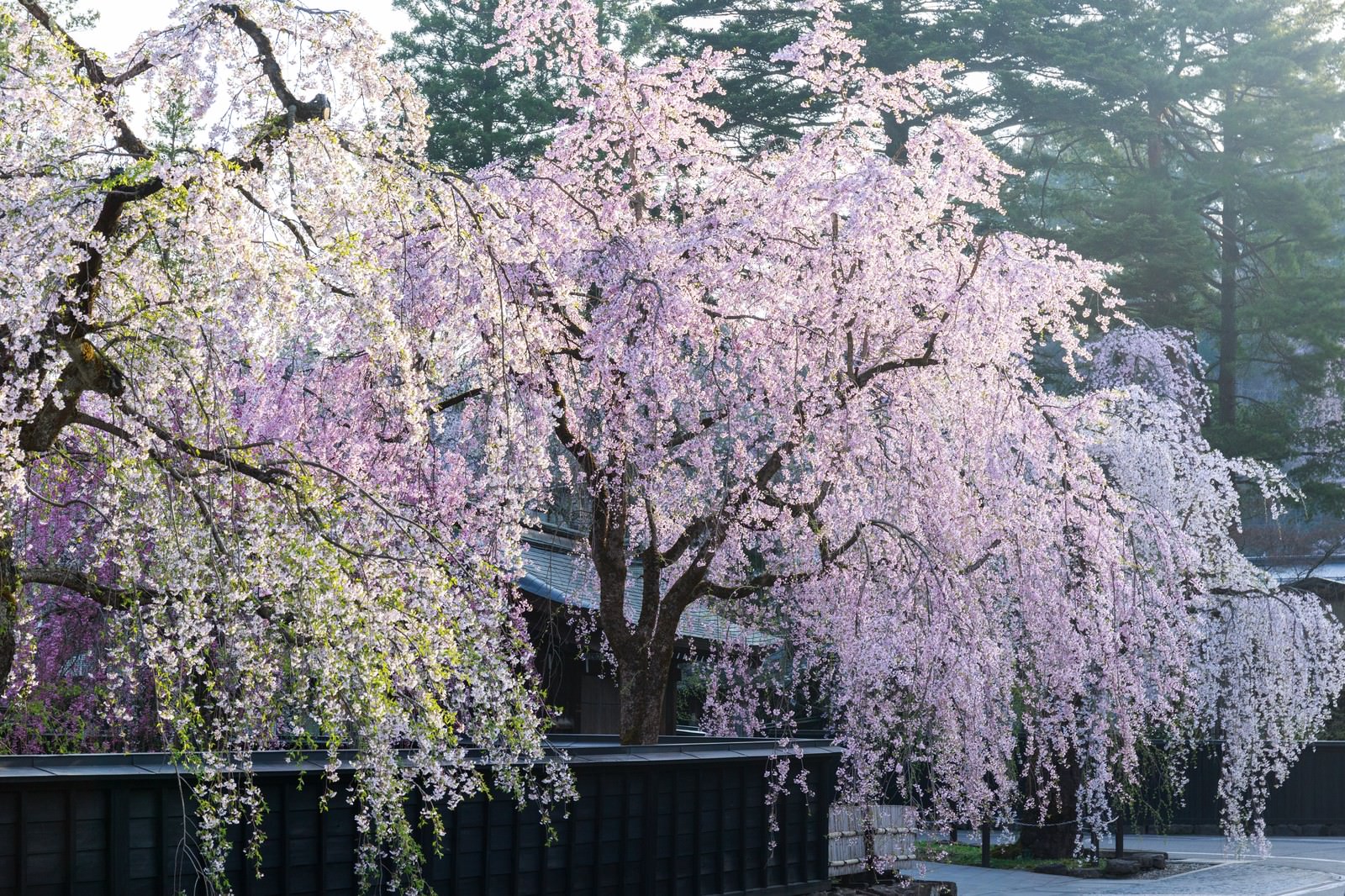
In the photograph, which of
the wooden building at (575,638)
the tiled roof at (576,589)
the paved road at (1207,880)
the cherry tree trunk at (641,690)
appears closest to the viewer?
the cherry tree trunk at (641,690)

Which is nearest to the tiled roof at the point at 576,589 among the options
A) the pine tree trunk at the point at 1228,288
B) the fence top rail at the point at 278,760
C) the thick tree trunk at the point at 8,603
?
the fence top rail at the point at 278,760

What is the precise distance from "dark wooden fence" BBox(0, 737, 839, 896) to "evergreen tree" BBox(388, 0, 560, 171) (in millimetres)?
16747

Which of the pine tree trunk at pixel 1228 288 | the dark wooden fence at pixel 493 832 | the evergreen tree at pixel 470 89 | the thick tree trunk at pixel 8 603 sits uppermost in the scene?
the evergreen tree at pixel 470 89

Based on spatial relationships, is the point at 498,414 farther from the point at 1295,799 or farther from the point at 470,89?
the point at 1295,799

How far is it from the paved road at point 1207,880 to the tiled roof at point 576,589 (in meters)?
4.23

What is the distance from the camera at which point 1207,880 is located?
66.5 feet

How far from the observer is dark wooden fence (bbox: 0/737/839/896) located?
24.1 feet

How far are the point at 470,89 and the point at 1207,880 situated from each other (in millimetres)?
20685

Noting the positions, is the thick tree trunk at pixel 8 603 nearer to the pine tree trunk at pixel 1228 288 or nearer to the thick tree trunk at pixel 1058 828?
the thick tree trunk at pixel 1058 828

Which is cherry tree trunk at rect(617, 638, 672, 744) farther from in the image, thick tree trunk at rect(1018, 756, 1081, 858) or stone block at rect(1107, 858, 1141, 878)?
thick tree trunk at rect(1018, 756, 1081, 858)

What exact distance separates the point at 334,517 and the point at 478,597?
5.07ft

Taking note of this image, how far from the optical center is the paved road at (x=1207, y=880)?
18.7 metres

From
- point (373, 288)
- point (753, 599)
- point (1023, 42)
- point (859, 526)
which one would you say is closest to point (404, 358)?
point (373, 288)

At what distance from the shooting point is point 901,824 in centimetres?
1616
